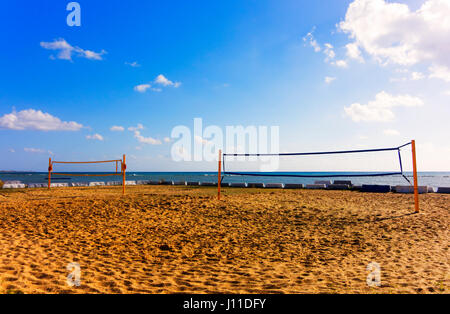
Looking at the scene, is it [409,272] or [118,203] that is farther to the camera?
[118,203]

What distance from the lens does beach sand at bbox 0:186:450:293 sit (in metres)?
3.29

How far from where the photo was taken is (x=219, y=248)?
515 centimetres

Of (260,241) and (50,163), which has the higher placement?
(50,163)

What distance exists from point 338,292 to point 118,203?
8.07m

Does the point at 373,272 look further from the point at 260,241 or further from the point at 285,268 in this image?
the point at 260,241

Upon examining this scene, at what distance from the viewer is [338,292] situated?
303 cm

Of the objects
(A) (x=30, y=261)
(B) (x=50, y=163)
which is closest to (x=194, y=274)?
(A) (x=30, y=261)

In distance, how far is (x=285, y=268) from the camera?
13.3 ft

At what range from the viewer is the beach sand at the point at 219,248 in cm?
329

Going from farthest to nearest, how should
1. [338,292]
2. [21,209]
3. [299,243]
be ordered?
[21,209] → [299,243] → [338,292]
